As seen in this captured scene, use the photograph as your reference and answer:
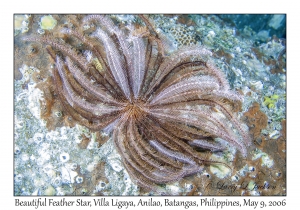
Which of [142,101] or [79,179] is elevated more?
[142,101]

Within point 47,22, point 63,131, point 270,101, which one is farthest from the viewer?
point 270,101

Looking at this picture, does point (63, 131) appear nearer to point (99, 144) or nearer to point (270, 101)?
point (99, 144)

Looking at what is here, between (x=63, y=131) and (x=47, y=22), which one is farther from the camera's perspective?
(x=47, y=22)

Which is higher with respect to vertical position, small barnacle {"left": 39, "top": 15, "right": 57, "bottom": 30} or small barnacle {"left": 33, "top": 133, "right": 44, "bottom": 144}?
small barnacle {"left": 39, "top": 15, "right": 57, "bottom": 30}

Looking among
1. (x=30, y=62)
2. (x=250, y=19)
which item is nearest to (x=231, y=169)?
(x=30, y=62)

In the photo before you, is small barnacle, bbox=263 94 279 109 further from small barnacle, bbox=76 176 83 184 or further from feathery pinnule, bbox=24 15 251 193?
small barnacle, bbox=76 176 83 184

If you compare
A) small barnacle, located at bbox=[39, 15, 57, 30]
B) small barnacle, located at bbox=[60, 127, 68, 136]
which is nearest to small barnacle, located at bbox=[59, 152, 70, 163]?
small barnacle, located at bbox=[60, 127, 68, 136]

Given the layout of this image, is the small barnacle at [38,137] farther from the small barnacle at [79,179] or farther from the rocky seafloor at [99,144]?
the small barnacle at [79,179]

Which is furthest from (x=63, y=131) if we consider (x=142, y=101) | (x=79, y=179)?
(x=142, y=101)

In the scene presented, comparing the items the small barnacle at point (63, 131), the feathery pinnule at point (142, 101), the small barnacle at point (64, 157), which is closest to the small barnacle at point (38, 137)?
the small barnacle at point (63, 131)

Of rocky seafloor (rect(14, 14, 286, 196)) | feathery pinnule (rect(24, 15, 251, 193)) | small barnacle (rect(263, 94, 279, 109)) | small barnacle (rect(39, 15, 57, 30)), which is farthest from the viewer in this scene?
small barnacle (rect(263, 94, 279, 109))
